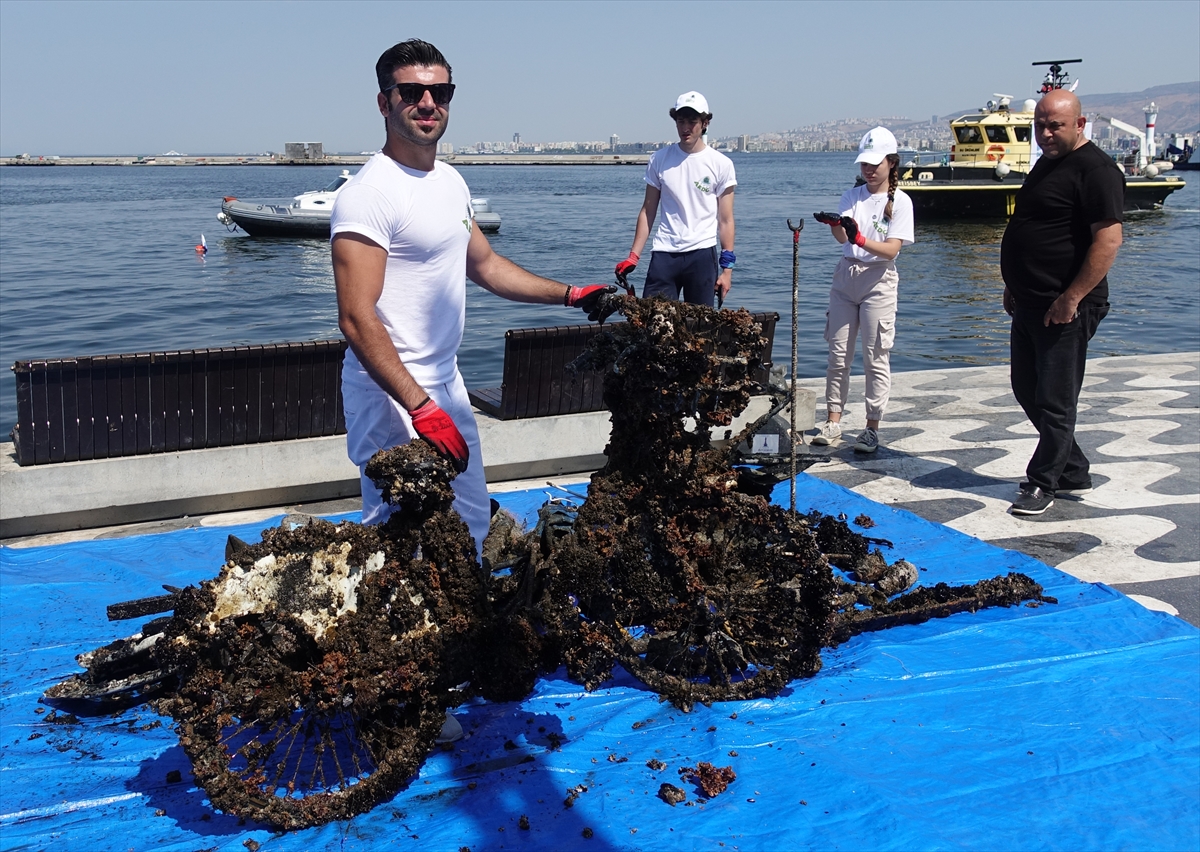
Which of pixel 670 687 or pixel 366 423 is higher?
pixel 366 423

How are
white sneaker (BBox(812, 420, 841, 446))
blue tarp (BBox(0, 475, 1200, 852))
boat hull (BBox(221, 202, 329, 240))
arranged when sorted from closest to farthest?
blue tarp (BBox(0, 475, 1200, 852))
white sneaker (BBox(812, 420, 841, 446))
boat hull (BBox(221, 202, 329, 240))

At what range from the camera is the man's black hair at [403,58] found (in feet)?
12.2

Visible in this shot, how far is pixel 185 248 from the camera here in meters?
36.5

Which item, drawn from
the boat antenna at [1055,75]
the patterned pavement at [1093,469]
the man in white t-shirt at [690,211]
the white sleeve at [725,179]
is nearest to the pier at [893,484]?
the patterned pavement at [1093,469]

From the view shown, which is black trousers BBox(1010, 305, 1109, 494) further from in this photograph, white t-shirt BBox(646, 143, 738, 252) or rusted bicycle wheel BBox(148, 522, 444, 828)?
rusted bicycle wheel BBox(148, 522, 444, 828)

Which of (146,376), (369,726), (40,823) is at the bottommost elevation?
(40,823)

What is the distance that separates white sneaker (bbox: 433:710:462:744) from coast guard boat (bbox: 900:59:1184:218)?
38522 mm

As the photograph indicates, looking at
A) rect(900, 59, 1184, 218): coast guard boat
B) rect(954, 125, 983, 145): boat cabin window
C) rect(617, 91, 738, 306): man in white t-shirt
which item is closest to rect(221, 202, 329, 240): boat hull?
rect(900, 59, 1184, 218): coast guard boat

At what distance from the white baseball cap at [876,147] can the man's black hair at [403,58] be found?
4.31 m

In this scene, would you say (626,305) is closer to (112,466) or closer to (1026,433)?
(112,466)

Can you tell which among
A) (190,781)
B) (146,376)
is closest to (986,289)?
(146,376)

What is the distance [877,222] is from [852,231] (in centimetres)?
50

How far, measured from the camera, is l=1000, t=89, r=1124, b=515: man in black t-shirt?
5.96 m

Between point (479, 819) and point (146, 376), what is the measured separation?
3.99m
